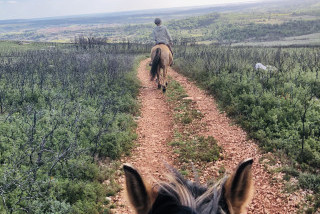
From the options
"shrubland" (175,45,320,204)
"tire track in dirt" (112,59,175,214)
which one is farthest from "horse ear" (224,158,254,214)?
"shrubland" (175,45,320,204)

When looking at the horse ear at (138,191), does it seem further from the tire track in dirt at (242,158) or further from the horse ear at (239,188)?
the tire track in dirt at (242,158)

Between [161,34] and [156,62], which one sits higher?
[161,34]

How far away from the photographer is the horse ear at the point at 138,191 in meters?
1.33

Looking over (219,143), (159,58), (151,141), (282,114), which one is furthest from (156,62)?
(282,114)

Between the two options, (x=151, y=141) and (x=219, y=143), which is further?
(x=151, y=141)

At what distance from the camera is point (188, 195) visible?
134cm

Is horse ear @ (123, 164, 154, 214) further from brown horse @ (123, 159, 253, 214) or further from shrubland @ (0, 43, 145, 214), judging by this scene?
shrubland @ (0, 43, 145, 214)

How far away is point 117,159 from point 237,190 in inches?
172

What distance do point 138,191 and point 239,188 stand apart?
1.98 ft

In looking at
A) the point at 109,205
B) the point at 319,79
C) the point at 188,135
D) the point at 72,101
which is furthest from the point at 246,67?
the point at 109,205

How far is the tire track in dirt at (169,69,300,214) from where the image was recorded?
4.00 meters

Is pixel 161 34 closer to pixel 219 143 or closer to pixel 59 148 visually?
pixel 219 143

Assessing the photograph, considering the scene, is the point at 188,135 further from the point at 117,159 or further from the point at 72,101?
the point at 72,101

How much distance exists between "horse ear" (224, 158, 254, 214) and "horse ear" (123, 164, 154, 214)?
471mm
